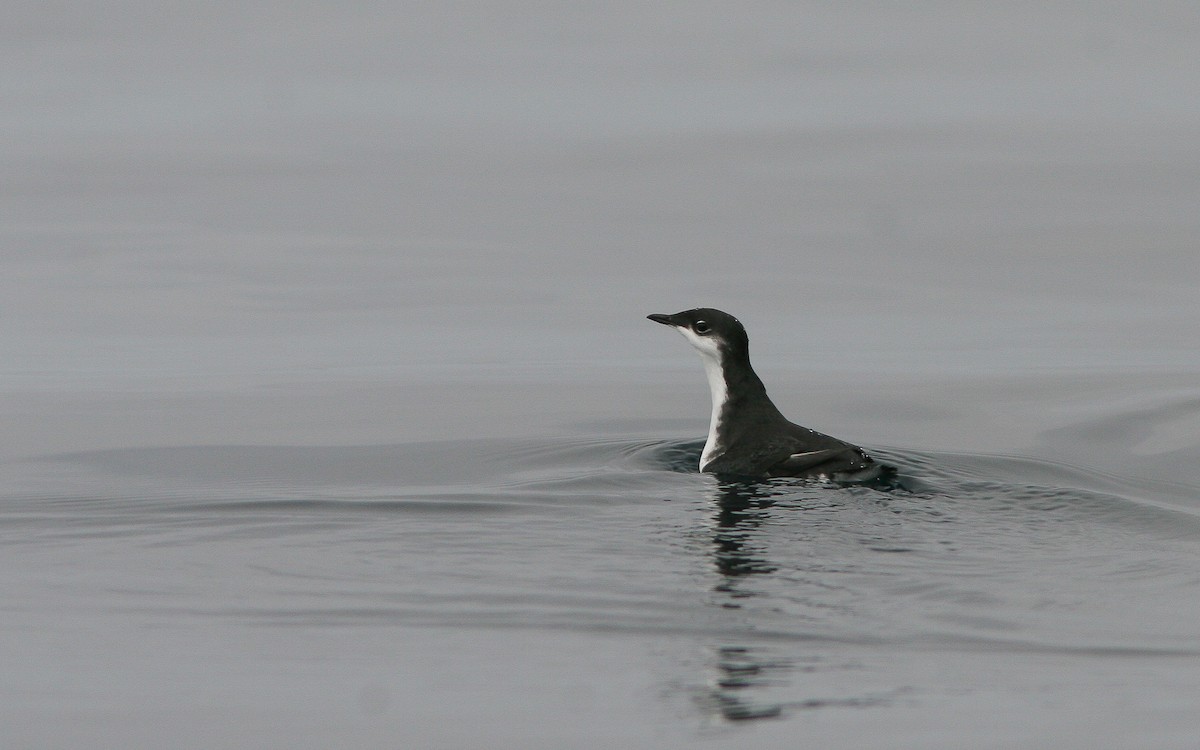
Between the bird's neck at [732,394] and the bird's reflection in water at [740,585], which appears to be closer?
the bird's reflection in water at [740,585]

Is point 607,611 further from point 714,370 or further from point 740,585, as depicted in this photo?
point 714,370

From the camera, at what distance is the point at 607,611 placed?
23.5 feet

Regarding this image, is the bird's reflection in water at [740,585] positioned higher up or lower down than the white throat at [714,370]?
lower down

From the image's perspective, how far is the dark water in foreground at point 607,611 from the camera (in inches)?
224

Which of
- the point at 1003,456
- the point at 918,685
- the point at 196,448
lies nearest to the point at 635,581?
the point at 918,685

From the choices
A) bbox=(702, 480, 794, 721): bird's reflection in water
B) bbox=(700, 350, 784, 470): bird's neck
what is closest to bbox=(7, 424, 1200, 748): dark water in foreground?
bbox=(702, 480, 794, 721): bird's reflection in water

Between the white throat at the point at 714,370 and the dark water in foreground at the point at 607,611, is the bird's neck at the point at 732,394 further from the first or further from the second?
the dark water in foreground at the point at 607,611

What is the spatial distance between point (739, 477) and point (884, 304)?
31.4 feet

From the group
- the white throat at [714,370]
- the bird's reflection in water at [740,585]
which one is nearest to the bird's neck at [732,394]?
the white throat at [714,370]

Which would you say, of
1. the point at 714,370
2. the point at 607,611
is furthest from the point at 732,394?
the point at 607,611

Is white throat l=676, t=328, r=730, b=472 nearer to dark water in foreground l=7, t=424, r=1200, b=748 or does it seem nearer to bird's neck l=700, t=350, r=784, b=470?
bird's neck l=700, t=350, r=784, b=470

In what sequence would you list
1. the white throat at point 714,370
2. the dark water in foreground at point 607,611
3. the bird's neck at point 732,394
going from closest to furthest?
1. the dark water in foreground at point 607,611
2. the bird's neck at point 732,394
3. the white throat at point 714,370

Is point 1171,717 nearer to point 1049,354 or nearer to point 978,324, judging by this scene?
point 1049,354

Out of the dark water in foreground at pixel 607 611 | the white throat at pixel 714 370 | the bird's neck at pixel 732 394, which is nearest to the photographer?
the dark water in foreground at pixel 607 611
